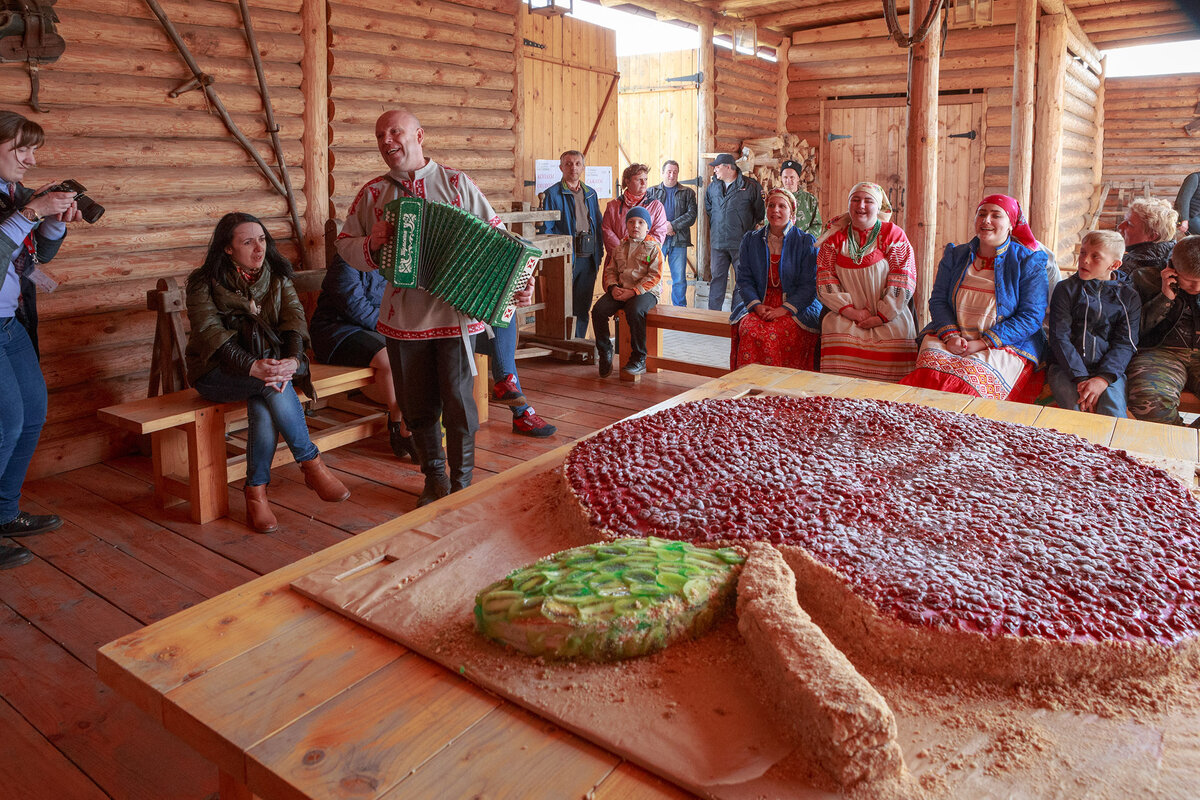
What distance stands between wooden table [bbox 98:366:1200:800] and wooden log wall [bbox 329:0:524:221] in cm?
428

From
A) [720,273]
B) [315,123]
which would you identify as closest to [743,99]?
[720,273]

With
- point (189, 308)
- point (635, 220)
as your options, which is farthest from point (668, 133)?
point (189, 308)

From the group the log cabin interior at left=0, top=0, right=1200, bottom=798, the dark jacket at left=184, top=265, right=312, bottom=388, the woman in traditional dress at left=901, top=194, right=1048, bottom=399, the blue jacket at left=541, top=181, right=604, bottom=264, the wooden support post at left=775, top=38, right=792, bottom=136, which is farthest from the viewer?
the wooden support post at left=775, top=38, right=792, bottom=136

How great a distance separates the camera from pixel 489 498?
6.29ft

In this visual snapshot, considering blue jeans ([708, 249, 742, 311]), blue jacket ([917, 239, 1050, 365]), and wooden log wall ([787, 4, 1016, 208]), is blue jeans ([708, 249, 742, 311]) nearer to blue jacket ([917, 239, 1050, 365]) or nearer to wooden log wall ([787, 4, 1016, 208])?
wooden log wall ([787, 4, 1016, 208])

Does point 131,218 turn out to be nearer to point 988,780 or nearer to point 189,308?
point 189,308

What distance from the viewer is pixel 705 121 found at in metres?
8.97

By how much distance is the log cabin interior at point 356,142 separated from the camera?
2.76 meters

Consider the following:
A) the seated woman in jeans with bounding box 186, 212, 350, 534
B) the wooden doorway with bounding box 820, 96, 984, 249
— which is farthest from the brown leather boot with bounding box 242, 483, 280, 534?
the wooden doorway with bounding box 820, 96, 984, 249

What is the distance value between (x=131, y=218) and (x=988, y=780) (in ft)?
14.3

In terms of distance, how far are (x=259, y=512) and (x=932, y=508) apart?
259 centimetres

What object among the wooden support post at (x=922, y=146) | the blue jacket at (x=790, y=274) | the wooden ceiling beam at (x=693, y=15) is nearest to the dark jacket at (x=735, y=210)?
the wooden ceiling beam at (x=693, y=15)

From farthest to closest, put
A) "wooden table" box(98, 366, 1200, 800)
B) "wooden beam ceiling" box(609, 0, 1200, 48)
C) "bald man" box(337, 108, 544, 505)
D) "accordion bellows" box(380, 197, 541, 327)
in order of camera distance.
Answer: "wooden beam ceiling" box(609, 0, 1200, 48)
"bald man" box(337, 108, 544, 505)
"accordion bellows" box(380, 197, 541, 327)
"wooden table" box(98, 366, 1200, 800)

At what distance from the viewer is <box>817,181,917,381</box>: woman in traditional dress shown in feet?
13.9
